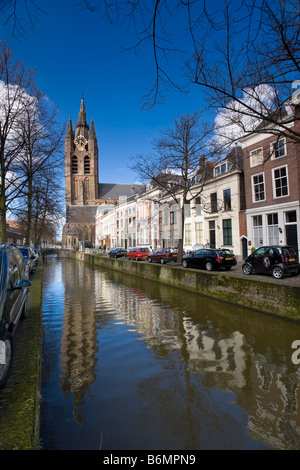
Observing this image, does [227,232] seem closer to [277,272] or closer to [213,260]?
[213,260]

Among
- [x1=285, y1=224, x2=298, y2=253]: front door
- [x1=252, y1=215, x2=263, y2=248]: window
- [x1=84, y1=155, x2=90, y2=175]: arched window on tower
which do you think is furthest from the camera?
[x1=84, y1=155, x2=90, y2=175]: arched window on tower

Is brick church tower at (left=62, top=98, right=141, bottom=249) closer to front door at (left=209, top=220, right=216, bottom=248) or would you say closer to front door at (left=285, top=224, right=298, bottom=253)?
front door at (left=209, top=220, right=216, bottom=248)

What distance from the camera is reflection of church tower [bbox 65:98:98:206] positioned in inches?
3541

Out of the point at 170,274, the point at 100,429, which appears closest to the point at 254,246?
the point at 170,274

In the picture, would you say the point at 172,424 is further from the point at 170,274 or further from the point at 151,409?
the point at 170,274

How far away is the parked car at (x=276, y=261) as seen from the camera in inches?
443

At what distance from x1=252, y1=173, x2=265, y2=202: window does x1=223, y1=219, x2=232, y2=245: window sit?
12.0 ft

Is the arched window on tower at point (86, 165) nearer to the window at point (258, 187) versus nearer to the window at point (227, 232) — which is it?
the window at point (227, 232)

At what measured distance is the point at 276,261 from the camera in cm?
1158

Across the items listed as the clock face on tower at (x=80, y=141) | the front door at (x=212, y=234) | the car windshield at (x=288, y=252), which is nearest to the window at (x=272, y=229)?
the front door at (x=212, y=234)

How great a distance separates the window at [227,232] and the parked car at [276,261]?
455 inches

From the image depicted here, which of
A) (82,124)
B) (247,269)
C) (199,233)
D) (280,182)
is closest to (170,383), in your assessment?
(247,269)

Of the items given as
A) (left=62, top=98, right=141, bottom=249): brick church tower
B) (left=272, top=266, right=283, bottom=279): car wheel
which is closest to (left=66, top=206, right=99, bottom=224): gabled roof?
(left=62, top=98, right=141, bottom=249): brick church tower

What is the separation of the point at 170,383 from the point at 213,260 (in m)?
11.8
